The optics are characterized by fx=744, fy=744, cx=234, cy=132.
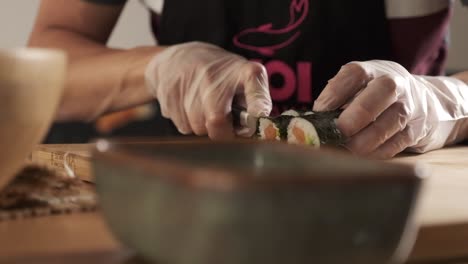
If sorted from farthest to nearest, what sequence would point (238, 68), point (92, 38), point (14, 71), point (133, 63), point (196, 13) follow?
point (92, 38) < point (196, 13) < point (133, 63) < point (238, 68) < point (14, 71)

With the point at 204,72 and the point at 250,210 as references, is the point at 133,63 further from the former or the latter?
the point at 250,210

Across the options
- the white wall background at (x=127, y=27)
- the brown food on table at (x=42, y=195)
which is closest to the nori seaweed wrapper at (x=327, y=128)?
the brown food on table at (x=42, y=195)

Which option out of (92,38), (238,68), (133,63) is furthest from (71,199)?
(92,38)

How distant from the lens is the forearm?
1.33 meters

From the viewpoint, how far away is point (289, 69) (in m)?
1.38

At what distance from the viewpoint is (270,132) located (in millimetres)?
892

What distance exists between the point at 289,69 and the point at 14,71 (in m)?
1.00

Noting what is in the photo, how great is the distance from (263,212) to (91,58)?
1.18 metres

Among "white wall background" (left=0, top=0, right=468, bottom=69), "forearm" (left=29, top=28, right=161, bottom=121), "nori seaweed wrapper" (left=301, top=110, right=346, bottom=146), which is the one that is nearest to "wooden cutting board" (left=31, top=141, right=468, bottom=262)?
"nori seaweed wrapper" (left=301, top=110, right=346, bottom=146)

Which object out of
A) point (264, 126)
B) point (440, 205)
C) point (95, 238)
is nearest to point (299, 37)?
point (264, 126)

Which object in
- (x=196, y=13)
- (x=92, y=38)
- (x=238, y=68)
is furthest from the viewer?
(x=92, y=38)

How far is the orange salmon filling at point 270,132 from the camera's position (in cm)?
88

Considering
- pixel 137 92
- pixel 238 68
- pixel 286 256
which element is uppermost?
pixel 286 256

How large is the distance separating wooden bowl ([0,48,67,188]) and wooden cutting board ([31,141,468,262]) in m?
0.22
